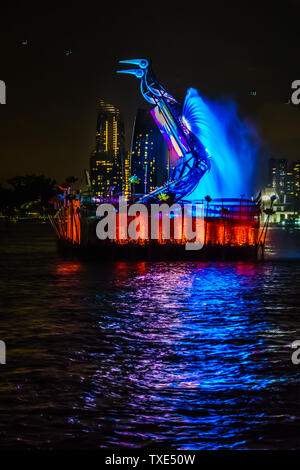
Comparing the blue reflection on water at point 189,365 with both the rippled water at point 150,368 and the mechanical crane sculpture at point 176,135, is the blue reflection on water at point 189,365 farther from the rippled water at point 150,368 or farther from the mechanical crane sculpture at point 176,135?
the mechanical crane sculpture at point 176,135

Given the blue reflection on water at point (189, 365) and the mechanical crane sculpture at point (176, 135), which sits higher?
the mechanical crane sculpture at point (176, 135)

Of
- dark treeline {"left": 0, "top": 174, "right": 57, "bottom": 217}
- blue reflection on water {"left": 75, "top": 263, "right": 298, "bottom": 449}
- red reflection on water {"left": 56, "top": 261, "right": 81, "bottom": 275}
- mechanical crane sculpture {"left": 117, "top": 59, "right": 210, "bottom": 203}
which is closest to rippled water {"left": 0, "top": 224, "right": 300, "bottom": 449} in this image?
blue reflection on water {"left": 75, "top": 263, "right": 298, "bottom": 449}

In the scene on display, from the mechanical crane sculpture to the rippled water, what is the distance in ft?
126

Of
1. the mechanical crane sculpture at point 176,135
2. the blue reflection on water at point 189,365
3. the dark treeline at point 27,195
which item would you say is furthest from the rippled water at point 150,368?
the dark treeline at point 27,195

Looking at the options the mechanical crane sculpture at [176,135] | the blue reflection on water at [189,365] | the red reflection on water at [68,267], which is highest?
the mechanical crane sculpture at [176,135]

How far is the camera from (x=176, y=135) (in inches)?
2175

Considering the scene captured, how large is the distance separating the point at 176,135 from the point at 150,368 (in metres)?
47.7

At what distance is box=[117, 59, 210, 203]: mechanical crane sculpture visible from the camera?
54.5 metres

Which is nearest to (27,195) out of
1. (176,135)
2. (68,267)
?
(176,135)

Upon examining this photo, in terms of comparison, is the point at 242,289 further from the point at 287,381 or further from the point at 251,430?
the point at 251,430

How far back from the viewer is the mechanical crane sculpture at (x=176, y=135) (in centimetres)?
5447

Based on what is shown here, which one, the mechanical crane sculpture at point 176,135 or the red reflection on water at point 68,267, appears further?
the mechanical crane sculpture at point 176,135

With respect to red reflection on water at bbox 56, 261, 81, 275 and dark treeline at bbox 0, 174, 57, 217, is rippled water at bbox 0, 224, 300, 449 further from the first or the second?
dark treeline at bbox 0, 174, 57, 217

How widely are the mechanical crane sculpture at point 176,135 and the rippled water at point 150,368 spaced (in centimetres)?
3833
